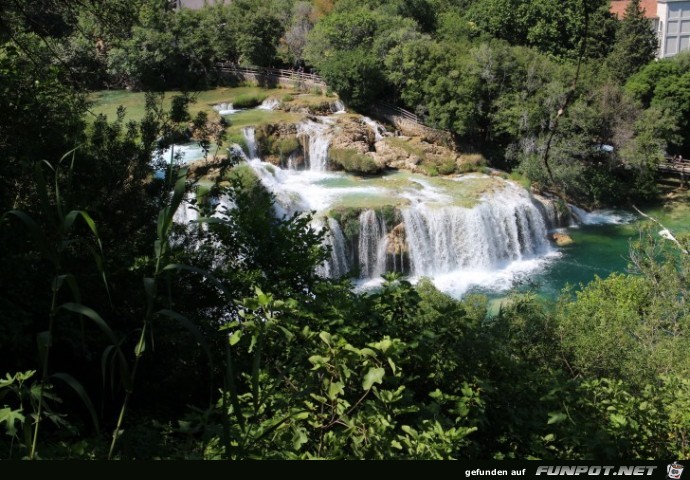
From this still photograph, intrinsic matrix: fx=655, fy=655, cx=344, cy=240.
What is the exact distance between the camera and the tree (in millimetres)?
29781

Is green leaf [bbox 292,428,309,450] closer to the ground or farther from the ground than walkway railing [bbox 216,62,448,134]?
closer to the ground

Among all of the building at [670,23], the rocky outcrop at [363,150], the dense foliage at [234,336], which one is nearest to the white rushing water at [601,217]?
the rocky outcrop at [363,150]

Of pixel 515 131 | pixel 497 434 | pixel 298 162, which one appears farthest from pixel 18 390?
pixel 515 131

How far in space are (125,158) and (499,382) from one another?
445cm

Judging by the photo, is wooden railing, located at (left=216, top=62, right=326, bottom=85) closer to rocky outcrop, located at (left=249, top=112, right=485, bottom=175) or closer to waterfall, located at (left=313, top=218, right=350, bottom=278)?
rocky outcrop, located at (left=249, top=112, right=485, bottom=175)

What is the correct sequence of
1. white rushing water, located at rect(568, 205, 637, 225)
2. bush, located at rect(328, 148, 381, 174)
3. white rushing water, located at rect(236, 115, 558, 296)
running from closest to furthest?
white rushing water, located at rect(236, 115, 558, 296) < bush, located at rect(328, 148, 381, 174) < white rushing water, located at rect(568, 205, 637, 225)

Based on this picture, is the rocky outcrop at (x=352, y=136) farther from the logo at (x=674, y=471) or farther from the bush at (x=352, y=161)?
the logo at (x=674, y=471)

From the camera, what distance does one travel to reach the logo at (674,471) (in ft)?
9.77

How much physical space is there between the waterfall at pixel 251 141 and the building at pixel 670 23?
27607 millimetres

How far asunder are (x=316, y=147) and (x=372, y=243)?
616 centimetres

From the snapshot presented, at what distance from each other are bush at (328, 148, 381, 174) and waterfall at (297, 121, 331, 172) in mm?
293

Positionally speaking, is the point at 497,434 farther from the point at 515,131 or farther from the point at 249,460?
the point at 515,131

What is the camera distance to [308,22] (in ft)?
108

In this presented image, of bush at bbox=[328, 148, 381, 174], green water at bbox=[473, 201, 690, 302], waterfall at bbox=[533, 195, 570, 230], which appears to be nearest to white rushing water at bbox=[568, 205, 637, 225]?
green water at bbox=[473, 201, 690, 302]
